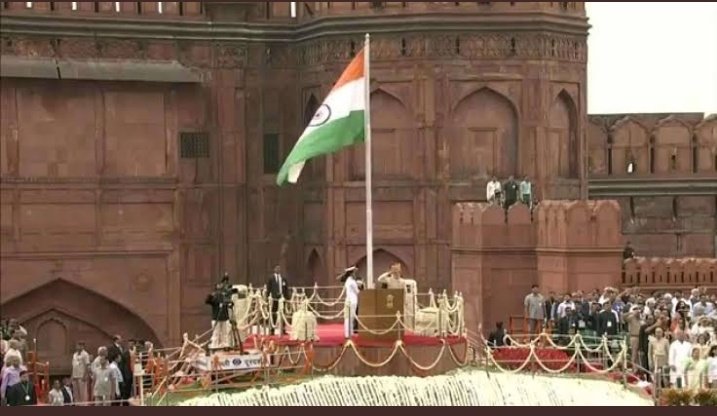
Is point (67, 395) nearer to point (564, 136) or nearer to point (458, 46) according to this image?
point (458, 46)

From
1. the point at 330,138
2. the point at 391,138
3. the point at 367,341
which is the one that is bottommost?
the point at 367,341

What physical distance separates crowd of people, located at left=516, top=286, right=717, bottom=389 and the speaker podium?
3.11m

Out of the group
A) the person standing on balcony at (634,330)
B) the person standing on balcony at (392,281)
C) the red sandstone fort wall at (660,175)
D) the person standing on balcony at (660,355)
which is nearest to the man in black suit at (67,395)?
the person standing on balcony at (392,281)

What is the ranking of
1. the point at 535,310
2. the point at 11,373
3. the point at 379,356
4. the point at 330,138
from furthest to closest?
the point at 535,310, the point at 330,138, the point at 379,356, the point at 11,373

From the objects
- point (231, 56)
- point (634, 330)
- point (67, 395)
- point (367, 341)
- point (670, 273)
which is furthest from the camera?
point (231, 56)

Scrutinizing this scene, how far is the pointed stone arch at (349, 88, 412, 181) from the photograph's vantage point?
4131cm

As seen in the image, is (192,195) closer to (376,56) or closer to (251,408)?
(376,56)

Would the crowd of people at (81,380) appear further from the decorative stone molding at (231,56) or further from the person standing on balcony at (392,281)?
the decorative stone molding at (231,56)

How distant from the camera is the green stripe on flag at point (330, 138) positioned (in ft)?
83.8

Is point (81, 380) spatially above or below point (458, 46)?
below

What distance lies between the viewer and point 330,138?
2561 cm

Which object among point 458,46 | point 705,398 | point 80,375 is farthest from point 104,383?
point 458,46

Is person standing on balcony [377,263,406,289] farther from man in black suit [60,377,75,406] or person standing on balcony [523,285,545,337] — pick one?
person standing on balcony [523,285,545,337]

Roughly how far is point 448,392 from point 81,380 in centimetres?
654
